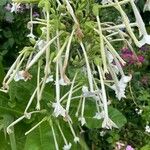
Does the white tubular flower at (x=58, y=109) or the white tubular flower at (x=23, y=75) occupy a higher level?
the white tubular flower at (x=23, y=75)

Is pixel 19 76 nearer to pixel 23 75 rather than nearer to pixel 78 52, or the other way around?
pixel 23 75

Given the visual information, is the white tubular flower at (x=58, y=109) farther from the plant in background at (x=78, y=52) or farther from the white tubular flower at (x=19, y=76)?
the white tubular flower at (x=19, y=76)

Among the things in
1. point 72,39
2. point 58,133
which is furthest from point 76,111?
point 72,39

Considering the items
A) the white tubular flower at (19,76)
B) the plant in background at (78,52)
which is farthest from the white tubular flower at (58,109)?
the white tubular flower at (19,76)

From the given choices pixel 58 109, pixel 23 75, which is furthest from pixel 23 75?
pixel 58 109

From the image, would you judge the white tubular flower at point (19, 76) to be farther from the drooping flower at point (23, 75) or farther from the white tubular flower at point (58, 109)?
the white tubular flower at point (58, 109)

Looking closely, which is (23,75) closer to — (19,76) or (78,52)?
(19,76)

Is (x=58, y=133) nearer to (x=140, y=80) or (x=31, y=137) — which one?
(x=31, y=137)

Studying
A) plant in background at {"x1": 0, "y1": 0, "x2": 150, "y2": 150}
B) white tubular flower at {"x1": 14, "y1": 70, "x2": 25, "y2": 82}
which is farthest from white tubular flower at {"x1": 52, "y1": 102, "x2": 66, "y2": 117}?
white tubular flower at {"x1": 14, "y1": 70, "x2": 25, "y2": 82}

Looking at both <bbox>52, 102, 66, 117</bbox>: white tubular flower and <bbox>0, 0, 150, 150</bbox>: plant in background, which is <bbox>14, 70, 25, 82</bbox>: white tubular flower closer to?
<bbox>0, 0, 150, 150</bbox>: plant in background

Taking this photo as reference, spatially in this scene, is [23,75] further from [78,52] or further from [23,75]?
[78,52]

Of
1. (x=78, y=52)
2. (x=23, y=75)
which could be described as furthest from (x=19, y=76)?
(x=78, y=52)
